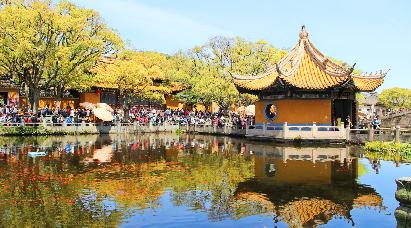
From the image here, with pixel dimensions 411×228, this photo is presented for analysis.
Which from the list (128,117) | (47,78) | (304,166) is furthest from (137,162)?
(128,117)

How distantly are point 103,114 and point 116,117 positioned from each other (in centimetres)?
262

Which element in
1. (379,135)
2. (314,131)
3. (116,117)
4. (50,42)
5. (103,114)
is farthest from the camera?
(116,117)

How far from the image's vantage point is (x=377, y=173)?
17.2 m

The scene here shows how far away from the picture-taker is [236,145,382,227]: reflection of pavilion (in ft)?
35.4

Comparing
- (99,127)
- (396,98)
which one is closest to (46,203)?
(99,127)

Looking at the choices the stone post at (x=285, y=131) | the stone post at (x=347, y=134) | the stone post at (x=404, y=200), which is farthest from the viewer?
the stone post at (x=285, y=131)

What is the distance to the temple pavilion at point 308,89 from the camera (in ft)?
106

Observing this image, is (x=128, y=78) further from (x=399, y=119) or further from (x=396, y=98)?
(x=396, y=98)

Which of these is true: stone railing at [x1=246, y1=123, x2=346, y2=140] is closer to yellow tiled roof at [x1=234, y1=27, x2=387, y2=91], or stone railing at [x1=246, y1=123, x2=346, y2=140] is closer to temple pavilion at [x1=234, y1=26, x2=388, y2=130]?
temple pavilion at [x1=234, y1=26, x2=388, y2=130]

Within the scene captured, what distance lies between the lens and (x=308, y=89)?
32.2 m

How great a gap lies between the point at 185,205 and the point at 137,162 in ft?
29.2

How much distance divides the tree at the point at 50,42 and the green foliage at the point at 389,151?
26.1m

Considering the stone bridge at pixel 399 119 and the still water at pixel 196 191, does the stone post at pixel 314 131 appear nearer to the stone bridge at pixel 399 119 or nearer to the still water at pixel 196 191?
the still water at pixel 196 191

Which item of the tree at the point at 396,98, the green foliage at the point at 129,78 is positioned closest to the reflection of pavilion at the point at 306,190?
the green foliage at the point at 129,78
